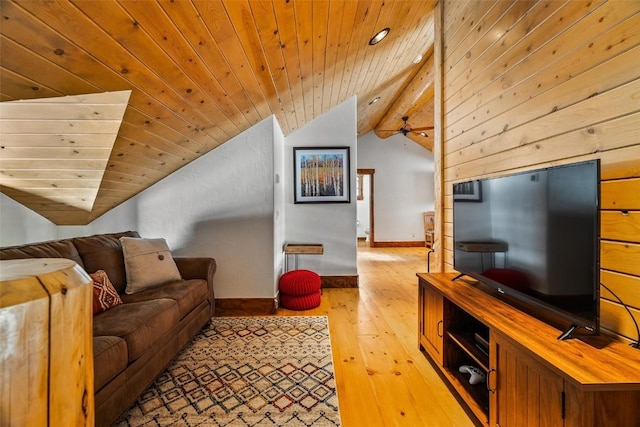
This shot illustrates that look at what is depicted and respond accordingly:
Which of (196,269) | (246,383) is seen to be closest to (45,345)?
(246,383)

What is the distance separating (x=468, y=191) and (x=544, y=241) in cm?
70

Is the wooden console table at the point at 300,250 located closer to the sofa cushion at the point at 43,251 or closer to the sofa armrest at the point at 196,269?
the sofa armrest at the point at 196,269

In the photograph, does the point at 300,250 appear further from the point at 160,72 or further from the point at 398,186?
the point at 398,186

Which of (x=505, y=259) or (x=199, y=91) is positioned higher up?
(x=199, y=91)

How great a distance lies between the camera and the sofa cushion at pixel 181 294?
2.16m

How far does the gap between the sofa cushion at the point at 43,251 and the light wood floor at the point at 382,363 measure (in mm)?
1876

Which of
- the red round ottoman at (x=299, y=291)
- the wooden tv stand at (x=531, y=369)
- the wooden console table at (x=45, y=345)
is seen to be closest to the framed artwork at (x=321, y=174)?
the red round ottoman at (x=299, y=291)

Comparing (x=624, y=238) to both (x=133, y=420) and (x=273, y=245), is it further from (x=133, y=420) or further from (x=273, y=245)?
(x=273, y=245)

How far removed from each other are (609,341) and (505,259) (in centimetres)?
53

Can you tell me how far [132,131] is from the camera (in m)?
2.07

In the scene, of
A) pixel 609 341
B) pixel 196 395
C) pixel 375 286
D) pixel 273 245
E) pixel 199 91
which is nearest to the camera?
pixel 609 341

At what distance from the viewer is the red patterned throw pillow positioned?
1.89 metres

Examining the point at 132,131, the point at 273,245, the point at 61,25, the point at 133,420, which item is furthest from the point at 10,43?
the point at 273,245

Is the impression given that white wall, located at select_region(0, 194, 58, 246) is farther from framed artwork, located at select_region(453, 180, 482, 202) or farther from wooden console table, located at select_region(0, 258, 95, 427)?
framed artwork, located at select_region(453, 180, 482, 202)
